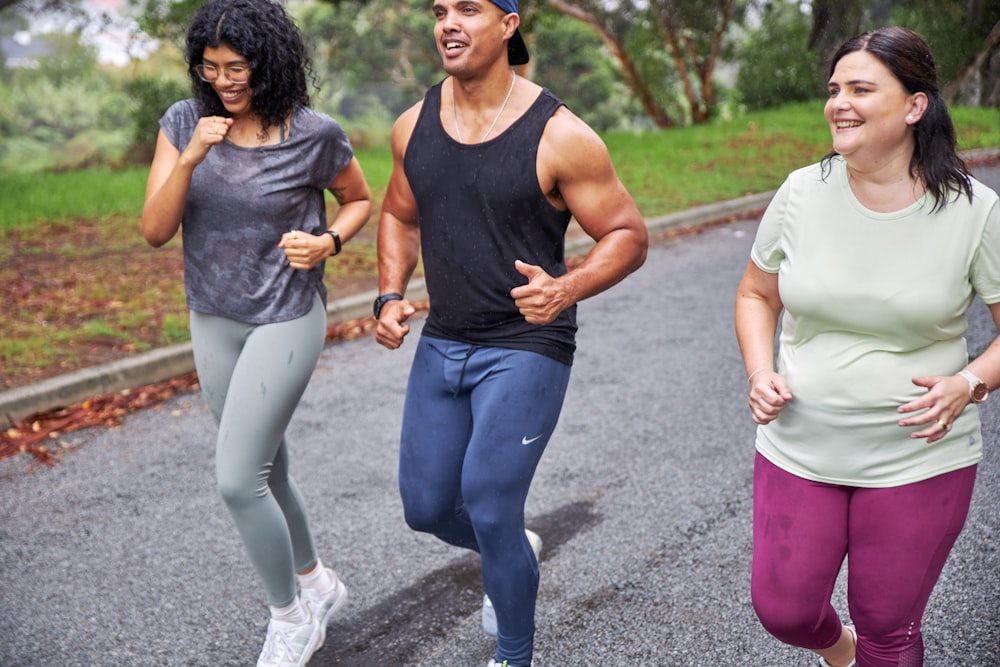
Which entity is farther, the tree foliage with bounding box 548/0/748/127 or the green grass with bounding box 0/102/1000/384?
the tree foliage with bounding box 548/0/748/127

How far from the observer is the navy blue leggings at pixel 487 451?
2.96 m

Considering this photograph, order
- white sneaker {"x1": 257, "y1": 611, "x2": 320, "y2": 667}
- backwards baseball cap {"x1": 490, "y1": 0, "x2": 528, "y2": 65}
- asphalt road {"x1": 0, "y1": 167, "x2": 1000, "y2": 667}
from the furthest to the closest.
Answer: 1. asphalt road {"x1": 0, "y1": 167, "x2": 1000, "y2": 667}
2. white sneaker {"x1": 257, "y1": 611, "x2": 320, "y2": 667}
3. backwards baseball cap {"x1": 490, "y1": 0, "x2": 528, "y2": 65}

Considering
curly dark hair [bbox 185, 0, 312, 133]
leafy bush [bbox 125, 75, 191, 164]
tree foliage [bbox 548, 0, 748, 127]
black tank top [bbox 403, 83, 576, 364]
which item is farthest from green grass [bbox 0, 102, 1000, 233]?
black tank top [bbox 403, 83, 576, 364]

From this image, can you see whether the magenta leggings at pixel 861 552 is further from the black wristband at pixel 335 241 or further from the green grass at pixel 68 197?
the green grass at pixel 68 197

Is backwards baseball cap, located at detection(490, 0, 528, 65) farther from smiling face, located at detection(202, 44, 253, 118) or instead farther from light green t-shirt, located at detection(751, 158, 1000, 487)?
light green t-shirt, located at detection(751, 158, 1000, 487)

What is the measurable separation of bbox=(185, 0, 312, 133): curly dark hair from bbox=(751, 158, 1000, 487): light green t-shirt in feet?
5.48

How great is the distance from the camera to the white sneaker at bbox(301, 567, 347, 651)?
3.62 m

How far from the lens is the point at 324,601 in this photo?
146 inches

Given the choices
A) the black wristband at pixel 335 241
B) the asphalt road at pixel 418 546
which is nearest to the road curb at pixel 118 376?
the asphalt road at pixel 418 546

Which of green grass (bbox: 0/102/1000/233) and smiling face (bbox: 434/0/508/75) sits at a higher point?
smiling face (bbox: 434/0/508/75)

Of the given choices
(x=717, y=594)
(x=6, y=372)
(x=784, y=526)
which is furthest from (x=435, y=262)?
(x=6, y=372)

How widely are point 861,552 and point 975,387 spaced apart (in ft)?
1.57

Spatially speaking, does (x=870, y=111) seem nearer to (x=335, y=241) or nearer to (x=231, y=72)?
(x=335, y=241)

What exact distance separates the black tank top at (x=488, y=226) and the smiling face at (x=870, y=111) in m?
0.85
